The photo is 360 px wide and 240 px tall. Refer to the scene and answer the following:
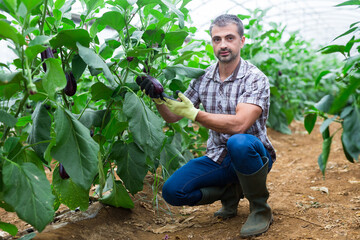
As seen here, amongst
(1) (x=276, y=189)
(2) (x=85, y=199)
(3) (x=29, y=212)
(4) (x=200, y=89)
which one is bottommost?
(1) (x=276, y=189)

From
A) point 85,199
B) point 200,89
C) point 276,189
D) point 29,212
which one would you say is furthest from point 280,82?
point 29,212

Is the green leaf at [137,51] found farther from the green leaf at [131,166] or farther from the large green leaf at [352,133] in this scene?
the large green leaf at [352,133]

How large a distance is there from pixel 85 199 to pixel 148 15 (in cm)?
95

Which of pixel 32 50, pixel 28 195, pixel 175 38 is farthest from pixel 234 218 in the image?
pixel 32 50

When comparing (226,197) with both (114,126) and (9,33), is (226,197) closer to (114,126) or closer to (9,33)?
(114,126)

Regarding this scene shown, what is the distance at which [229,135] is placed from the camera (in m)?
2.13

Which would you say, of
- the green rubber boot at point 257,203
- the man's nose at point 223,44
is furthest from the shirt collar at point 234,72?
the green rubber boot at point 257,203

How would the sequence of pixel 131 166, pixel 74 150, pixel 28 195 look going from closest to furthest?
pixel 28 195 → pixel 74 150 → pixel 131 166

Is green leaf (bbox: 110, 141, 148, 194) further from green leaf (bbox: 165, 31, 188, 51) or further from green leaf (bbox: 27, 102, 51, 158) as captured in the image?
green leaf (bbox: 165, 31, 188, 51)

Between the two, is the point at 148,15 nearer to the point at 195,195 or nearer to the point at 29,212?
the point at 195,195

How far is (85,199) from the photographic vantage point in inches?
66.2

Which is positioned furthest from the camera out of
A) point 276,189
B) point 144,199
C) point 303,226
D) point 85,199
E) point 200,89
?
point 276,189

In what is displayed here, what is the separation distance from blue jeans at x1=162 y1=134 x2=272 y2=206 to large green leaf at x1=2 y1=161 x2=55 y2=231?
92 centimetres

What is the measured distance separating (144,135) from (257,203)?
2.49 feet
